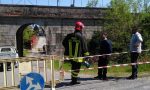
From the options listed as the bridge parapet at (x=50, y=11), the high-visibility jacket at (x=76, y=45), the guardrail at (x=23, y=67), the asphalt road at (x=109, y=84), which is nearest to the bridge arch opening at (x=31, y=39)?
the bridge parapet at (x=50, y=11)

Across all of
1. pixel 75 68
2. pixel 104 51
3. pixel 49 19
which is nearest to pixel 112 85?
pixel 75 68

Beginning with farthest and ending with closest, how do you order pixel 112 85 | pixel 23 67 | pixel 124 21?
pixel 124 21 → pixel 112 85 → pixel 23 67

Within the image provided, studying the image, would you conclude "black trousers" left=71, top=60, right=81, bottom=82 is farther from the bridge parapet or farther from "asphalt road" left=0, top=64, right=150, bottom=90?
the bridge parapet

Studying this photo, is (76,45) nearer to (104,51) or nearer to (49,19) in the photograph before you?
(104,51)

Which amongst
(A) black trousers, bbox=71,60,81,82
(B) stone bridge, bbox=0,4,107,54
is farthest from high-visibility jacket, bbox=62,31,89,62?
(B) stone bridge, bbox=0,4,107,54

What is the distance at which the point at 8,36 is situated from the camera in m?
48.3

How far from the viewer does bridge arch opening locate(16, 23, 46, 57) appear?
50394mm

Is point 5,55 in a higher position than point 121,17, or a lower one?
lower

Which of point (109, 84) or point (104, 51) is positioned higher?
point (104, 51)

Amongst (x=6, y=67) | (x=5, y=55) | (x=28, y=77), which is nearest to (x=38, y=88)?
(x=28, y=77)

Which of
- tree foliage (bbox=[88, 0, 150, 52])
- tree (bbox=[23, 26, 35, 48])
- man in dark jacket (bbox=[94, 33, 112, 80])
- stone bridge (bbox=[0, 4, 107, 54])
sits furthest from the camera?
tree (bbox=[23, 26, 35, 48])

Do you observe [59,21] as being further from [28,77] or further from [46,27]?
[28,77]

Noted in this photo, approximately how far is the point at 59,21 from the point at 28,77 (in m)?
41.7

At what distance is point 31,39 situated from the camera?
82.0 m
